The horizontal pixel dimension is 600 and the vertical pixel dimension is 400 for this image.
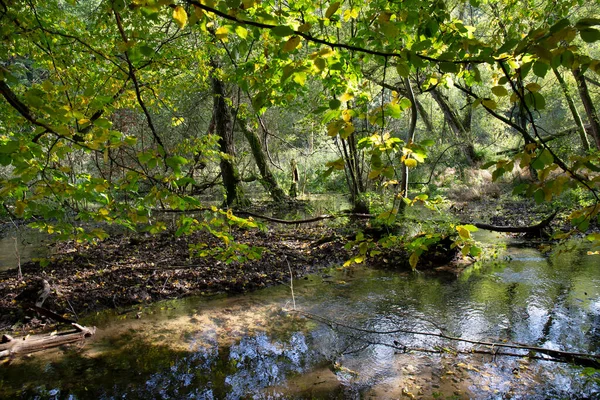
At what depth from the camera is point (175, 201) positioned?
2.47 metres

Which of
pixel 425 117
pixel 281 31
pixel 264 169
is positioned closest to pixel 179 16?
pixel 281 31

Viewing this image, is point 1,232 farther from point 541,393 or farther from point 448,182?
point 448,182

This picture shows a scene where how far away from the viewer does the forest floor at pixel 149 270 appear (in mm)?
5824

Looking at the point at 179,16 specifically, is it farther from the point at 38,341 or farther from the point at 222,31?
the point at 38,341

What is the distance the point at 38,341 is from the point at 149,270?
266 cm

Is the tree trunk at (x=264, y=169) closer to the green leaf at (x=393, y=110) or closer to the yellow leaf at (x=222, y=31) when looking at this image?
the yellow leaf at (x=222, y=31)

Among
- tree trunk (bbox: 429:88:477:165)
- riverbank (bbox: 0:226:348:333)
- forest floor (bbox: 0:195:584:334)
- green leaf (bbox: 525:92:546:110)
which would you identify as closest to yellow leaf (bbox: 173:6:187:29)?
green leaf (bbox: 525:92:546:110)

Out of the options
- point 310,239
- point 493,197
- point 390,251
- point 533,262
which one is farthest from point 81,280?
point 493,197

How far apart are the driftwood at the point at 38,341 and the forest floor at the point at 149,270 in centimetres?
55

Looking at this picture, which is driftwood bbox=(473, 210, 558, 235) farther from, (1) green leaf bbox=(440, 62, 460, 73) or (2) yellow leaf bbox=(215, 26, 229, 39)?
(2) yellow leaf bbox=(215, 26, 229, 39)

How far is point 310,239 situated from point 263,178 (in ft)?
19.1

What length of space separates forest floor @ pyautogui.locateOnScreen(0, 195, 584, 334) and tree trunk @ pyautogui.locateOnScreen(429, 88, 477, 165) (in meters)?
10.2

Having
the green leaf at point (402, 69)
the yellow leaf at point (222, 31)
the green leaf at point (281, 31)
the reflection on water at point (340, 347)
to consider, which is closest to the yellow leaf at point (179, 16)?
the yellow leaf at point (222, 31)

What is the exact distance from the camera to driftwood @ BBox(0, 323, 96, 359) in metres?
4.39
